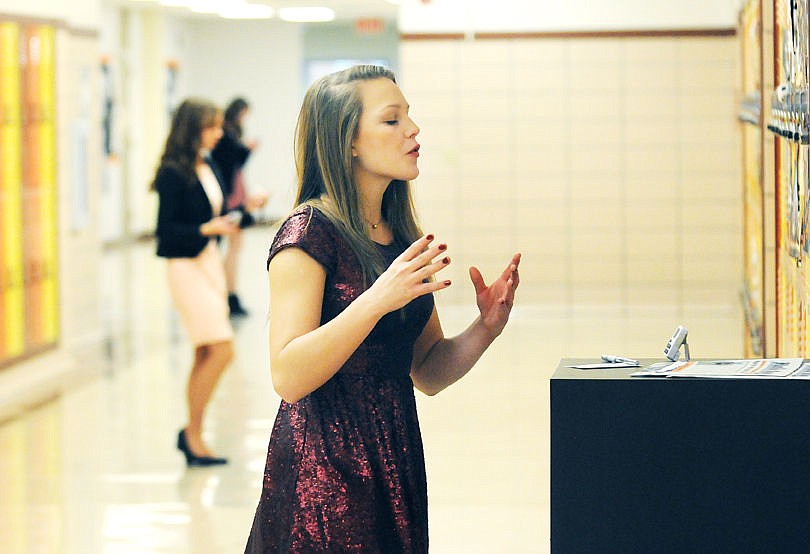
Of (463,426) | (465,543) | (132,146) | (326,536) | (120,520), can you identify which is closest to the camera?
(326,536)

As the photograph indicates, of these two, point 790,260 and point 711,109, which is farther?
point 711,109

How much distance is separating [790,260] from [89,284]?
21.4 feet

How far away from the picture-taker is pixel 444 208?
35.0ft

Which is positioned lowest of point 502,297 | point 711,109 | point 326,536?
point 326,536

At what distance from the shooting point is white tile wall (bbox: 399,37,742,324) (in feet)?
34.2

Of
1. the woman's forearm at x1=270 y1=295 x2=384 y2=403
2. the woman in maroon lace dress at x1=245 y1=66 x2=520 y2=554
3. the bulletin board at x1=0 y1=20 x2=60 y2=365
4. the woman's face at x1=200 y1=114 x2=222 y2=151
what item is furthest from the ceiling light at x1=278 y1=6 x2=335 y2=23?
the woman's forearm at x1=270 y1=295 x2=384 y2=403

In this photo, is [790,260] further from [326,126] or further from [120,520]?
[120,520]

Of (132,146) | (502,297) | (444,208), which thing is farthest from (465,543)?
(132,146)

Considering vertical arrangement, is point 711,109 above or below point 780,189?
above

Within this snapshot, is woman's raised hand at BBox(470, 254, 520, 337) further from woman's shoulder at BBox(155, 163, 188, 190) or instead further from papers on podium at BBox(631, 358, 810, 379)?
woman's shoulder at BBox(155, 163, 188, 190)

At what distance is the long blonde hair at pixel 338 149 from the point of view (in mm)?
2076

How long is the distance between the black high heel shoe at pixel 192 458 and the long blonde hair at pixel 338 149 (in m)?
3.61

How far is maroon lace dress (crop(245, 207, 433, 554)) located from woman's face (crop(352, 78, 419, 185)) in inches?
5.0

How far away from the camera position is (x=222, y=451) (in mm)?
5867
